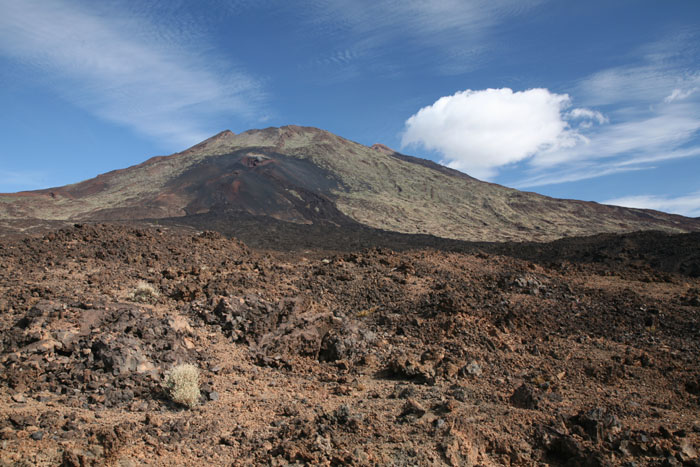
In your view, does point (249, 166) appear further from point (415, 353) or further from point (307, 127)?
point (415, 353)

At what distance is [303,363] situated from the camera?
6.27 m

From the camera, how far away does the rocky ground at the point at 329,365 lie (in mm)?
3797

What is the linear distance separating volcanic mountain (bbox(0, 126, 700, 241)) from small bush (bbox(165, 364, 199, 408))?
94.5 feet

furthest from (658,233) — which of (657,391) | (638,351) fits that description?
(657,391)

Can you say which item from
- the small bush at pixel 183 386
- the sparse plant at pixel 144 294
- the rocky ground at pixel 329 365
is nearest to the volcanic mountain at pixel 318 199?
the sparse plant at pixel 144 294

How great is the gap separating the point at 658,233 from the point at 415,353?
19.1 metres

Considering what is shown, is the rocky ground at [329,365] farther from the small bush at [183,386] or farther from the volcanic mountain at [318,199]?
the volcanic mountain at [318,199]

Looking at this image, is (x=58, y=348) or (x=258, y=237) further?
(x=258, y=237)

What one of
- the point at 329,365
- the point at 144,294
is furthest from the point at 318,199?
the point at 329,365

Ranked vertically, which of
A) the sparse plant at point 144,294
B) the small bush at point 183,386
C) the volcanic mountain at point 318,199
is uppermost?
the volcanic mountain at point 318,199

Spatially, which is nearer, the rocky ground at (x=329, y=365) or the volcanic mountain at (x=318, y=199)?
the rocky ground at (x=329, y=365)

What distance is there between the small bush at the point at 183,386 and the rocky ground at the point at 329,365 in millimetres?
138

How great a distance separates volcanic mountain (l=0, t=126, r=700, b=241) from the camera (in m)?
40.0

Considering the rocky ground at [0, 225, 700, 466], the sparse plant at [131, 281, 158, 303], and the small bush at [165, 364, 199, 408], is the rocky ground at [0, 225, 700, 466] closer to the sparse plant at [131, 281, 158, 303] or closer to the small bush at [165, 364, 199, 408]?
the sparse plant at [131, 281, 158, 303]
